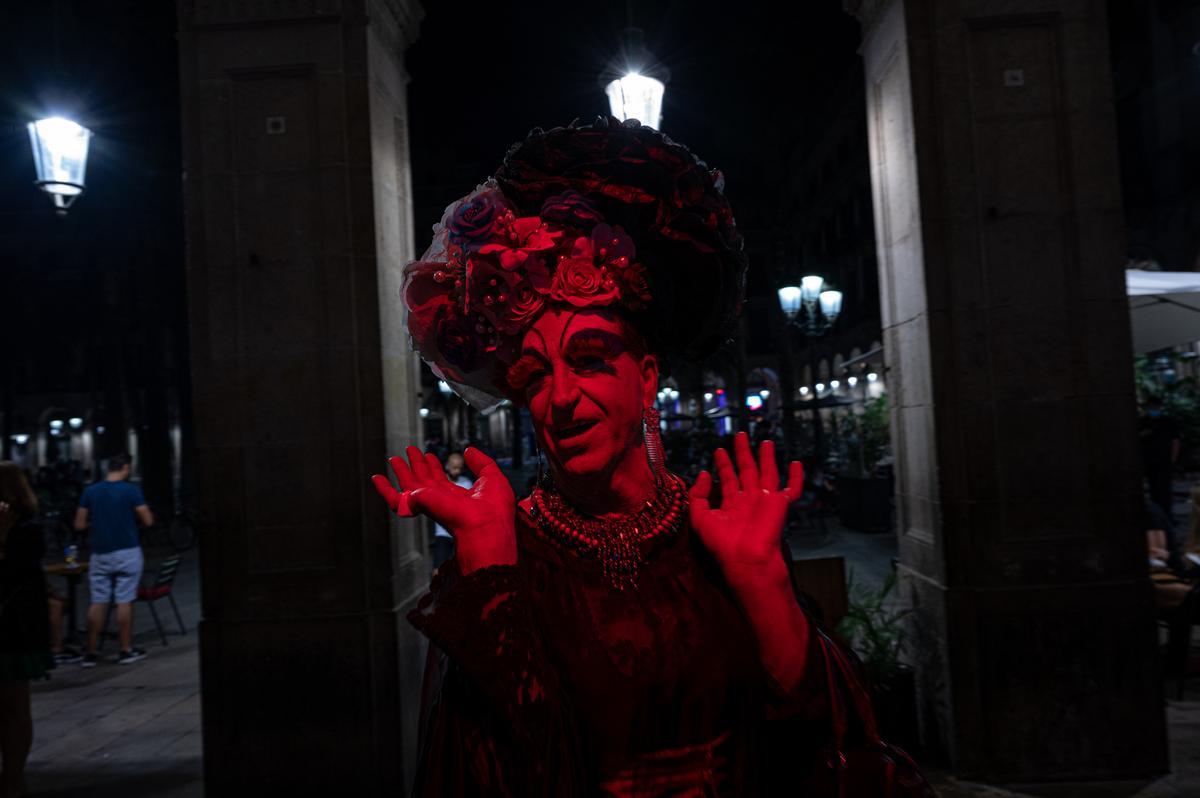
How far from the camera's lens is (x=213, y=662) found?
→ 173 inches

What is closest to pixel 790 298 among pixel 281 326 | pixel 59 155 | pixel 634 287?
pixel 281 326

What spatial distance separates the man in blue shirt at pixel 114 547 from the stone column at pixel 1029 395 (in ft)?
25.8

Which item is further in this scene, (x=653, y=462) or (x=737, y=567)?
(x=653, y=462)

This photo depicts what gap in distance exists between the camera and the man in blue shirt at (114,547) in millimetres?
7680

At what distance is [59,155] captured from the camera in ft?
20.6

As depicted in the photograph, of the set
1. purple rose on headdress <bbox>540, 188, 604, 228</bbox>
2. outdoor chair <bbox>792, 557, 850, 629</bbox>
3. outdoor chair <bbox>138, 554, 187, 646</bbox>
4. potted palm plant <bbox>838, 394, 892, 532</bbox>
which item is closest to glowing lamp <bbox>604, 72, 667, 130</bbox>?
outdoor chair <bbox>792, 557, 850, 629</bbox>

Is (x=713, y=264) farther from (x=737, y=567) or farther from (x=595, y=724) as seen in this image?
(x=595, y=724)

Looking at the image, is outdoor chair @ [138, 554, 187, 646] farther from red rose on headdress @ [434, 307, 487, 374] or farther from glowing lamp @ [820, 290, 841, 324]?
glowing lamp @ [820, 290, 841, 324]

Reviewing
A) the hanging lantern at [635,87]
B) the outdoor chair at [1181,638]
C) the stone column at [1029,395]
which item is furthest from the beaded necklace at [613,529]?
the outdoor chair at [1181,638]

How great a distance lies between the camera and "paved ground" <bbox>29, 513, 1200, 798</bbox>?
165 inches

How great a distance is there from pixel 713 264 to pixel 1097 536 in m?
3.84

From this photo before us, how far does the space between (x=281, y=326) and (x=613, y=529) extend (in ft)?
11.4

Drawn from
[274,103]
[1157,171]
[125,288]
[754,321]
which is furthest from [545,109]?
[754,321]

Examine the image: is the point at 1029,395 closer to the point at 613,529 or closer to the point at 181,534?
the point at 613,529
